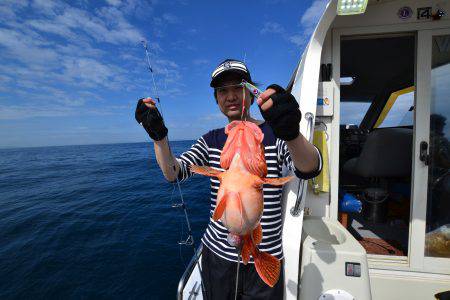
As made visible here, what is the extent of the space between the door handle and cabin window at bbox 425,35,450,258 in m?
0.15

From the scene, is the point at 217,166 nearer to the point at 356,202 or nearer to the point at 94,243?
the point at 356,202

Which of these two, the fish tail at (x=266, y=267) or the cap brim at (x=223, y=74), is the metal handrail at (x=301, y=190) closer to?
the fish tail at (x=266, y=267)

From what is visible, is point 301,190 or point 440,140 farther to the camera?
point 440,140

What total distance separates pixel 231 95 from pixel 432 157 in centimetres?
338

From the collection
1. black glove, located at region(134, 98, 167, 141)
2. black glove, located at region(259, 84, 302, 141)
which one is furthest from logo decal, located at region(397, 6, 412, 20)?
black glove, located at region(134, 98, 167, 141)

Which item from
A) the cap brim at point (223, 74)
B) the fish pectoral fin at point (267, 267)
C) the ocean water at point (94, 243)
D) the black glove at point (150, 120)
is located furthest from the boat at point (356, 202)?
the ocean water at point (94, 243)

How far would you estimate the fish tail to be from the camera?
5.41 feet

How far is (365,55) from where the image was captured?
5441 millimetres

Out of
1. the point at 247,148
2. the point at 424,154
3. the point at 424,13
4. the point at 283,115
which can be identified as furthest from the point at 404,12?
the point at 247,148

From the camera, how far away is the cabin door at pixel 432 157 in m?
3.33

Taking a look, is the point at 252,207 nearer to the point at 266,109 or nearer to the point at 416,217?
the point at 266,109

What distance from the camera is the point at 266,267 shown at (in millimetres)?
1698

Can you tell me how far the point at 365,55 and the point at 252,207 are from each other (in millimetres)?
5800

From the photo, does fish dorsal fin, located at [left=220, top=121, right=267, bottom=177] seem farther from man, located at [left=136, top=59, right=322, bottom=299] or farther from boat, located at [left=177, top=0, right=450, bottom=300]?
boat, located at [left=177, top=0, right=450, bottom=300]
